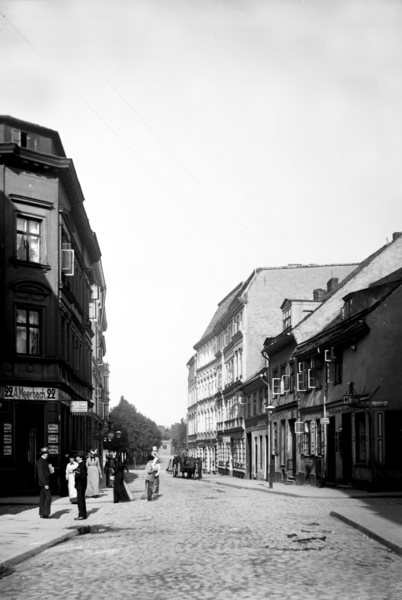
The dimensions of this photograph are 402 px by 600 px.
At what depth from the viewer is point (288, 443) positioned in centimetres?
4191

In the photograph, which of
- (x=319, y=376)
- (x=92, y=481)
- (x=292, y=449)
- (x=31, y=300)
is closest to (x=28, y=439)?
(x=92, y=481)

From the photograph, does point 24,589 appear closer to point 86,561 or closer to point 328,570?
point 86,561

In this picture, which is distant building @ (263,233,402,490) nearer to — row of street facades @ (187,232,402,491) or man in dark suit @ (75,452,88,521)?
row of street facades @ (187,232,402,491)

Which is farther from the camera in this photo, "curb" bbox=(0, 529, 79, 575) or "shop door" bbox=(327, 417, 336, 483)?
"shop door" bbox=(327, 417, 336, 483)

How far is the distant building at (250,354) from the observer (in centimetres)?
5238

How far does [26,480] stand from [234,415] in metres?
32.9

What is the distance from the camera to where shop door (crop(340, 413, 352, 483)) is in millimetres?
31766

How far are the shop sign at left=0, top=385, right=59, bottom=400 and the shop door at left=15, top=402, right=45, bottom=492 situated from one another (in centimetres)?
Result: 35

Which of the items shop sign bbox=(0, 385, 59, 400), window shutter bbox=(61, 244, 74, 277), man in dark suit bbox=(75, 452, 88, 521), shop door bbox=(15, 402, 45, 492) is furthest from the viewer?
window shutter bbox=(61, 244, 74, 277)

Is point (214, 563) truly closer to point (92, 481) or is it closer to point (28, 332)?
point (92, 481)

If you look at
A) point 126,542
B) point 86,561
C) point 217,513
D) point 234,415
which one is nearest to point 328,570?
point 86,561

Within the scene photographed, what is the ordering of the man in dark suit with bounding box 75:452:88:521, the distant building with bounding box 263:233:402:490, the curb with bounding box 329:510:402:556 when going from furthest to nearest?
1. the distant building with bounding box 263:233:402:490
2. the man in dark suit with bounding box 75:452:88:521
3. the curb with bounding box 329:510:402:556

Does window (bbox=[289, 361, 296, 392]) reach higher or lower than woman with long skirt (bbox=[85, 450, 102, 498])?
higher

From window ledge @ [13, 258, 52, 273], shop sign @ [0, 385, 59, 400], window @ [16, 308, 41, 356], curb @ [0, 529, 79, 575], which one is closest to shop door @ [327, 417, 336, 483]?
shop sign @ [0, 385, 59, 400]
